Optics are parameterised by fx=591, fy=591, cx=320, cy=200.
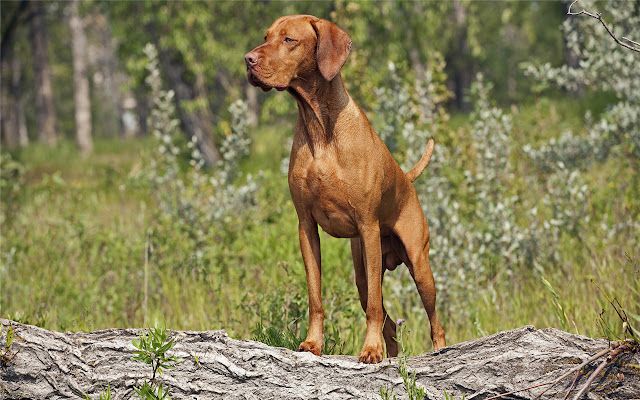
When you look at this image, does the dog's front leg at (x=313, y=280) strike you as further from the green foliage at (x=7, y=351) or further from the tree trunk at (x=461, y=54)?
the tree trunk at (x=461, y=54)

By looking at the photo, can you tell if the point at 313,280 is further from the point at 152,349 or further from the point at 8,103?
the point at 8,103

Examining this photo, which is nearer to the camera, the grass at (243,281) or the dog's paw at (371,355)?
the dog's paw at (371,355)

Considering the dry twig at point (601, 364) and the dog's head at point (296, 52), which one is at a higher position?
the dog's head at point (296, 52)

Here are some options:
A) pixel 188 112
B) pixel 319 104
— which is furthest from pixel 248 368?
pixel 188 112

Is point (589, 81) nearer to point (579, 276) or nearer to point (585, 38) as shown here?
point (585, 38)

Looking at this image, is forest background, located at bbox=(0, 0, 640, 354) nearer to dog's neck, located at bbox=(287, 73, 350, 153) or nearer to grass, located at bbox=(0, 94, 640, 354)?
grass, located at bbox=(0, 94, 640, 354)

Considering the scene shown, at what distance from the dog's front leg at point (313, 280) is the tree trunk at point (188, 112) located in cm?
864

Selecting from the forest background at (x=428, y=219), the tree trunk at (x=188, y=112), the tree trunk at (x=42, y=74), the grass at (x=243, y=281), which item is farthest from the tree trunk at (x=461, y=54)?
the grass at (x=243, y=281)

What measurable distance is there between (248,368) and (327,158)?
99 centimetres

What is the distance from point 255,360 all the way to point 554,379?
1.23m

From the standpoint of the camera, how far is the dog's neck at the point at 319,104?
107 inches

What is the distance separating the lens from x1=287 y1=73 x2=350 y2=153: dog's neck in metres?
2.73

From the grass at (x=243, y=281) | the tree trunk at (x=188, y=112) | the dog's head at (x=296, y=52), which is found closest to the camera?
the dog's head at (x=296, y=52)

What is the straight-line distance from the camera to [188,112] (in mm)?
11094
